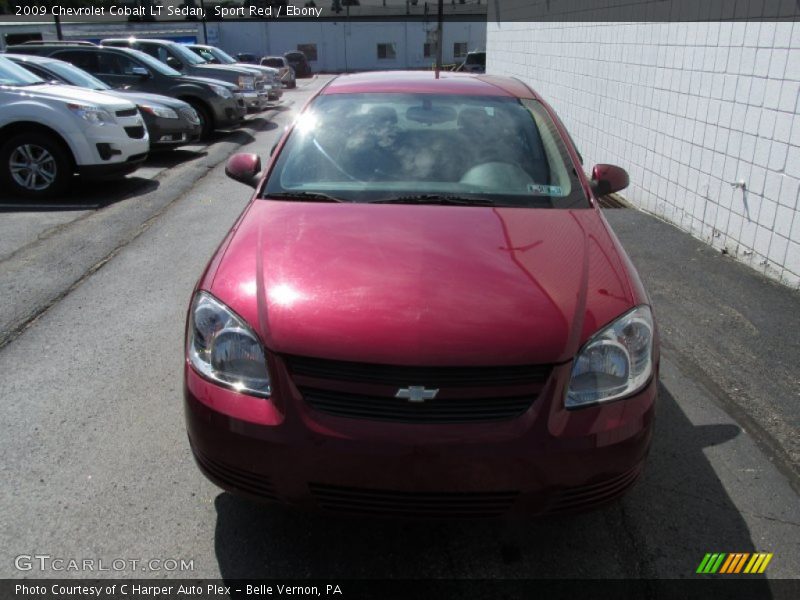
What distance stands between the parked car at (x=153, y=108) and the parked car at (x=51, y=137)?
1.64m

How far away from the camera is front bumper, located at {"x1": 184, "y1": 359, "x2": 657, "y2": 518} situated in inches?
83.3

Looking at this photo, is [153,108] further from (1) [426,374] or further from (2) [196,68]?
(1) [426,374]

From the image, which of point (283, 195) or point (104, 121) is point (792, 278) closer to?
point (283, 195)

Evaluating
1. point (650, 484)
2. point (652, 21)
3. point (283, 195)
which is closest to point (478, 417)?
point (650, 484)

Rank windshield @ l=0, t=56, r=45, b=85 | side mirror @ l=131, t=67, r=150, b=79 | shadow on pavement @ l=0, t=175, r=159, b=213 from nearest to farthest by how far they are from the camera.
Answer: shadow on pavement @ l=0, t=175, r=159, b=213
windshield @ l=0, t=56, r=45, b=85
side mirror @ l=131, t=67, r=150, b=79

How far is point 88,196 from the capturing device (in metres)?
8.62

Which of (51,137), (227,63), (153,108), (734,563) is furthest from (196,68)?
(734,563)

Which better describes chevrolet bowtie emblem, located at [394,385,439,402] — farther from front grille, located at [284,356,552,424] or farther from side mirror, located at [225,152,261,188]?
side mirror, located at [225,152,261,188]

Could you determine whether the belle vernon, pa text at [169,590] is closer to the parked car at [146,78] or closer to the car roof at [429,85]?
the car roof at [429,85]

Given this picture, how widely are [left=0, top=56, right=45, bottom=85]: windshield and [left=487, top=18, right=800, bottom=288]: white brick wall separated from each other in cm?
766

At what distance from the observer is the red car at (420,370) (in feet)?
7.02

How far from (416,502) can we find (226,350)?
0.83 m

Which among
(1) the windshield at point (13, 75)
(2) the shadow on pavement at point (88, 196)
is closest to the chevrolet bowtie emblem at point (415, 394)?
(2) the shadow on pavement at point (88, 196)

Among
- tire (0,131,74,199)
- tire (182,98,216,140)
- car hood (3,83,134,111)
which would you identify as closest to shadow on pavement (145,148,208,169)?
tire (182,98,216,140)
